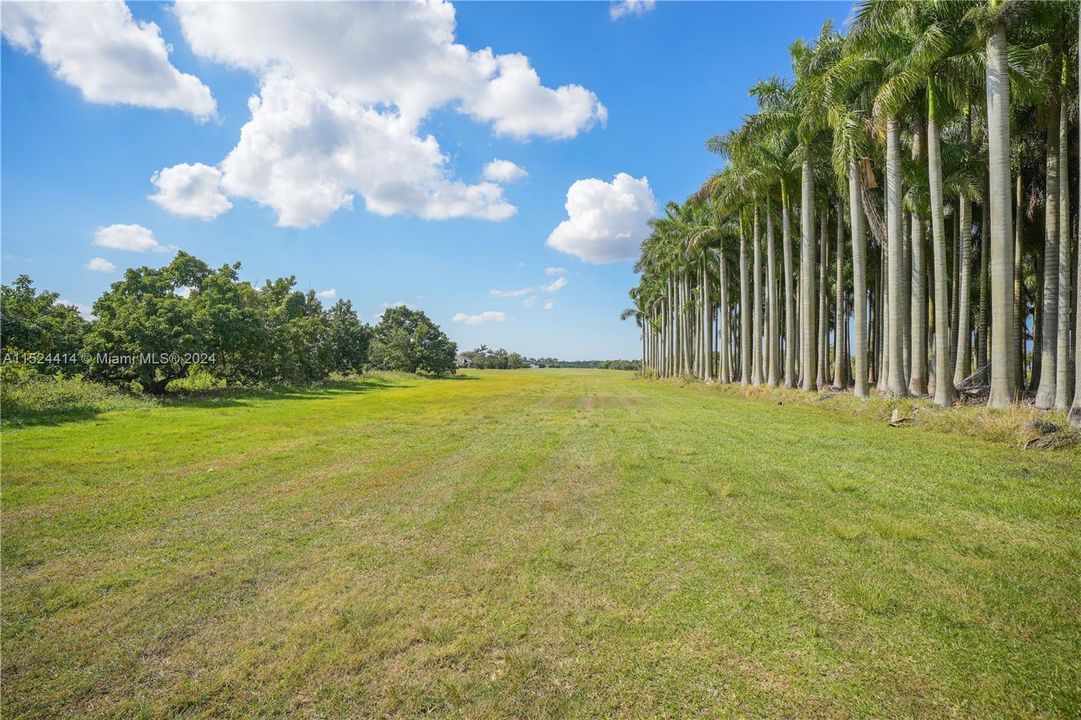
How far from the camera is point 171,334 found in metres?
27.8

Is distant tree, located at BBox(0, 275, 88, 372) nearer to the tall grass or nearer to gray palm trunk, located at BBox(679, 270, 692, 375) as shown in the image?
the tall grass

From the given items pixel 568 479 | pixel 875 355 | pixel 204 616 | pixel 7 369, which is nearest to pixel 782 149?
pixel 875 355

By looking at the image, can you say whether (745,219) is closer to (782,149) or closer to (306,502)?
(782,149)

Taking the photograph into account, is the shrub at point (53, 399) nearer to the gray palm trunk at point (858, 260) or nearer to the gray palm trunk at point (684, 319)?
the gray palm trunk at point (858, 260)

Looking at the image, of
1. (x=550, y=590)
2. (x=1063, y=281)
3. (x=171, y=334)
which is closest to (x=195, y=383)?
(x=171, y=334)

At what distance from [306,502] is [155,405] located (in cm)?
2261

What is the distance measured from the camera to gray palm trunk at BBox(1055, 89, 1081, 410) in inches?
549

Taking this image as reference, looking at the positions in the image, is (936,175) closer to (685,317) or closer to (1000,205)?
(1000,205)

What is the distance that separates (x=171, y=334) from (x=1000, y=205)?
37693mm

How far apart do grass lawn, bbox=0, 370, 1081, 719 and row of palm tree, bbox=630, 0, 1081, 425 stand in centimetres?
898

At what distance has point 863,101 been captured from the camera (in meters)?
20.8

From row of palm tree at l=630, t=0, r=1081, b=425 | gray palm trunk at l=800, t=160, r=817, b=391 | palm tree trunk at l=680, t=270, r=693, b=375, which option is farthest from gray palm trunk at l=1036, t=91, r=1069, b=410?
palm tree trunk at l=680, t=270, r=693, b=375

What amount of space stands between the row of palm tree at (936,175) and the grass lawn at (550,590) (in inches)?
354

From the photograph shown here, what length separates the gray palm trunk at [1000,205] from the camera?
13.8m
